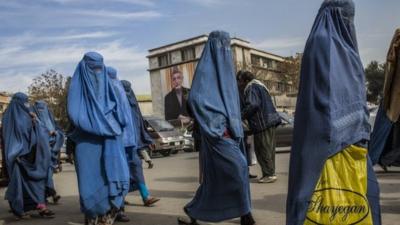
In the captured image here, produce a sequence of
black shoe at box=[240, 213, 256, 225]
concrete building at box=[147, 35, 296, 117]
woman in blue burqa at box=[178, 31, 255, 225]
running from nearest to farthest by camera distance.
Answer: woman in blue burqa at box=[178, 31, 255, 225], black shoe at box=[240, 213, 256, 225], concrete building at box=[147, 35, 296, 117]

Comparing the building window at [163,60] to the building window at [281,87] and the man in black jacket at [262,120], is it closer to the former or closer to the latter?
the building window at [281,87]

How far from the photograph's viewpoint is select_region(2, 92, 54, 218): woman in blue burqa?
735 centimetres

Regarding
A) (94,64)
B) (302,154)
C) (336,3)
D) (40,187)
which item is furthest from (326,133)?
(40,187)

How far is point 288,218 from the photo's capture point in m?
3.49

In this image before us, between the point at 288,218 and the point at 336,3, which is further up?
the point at 336,3

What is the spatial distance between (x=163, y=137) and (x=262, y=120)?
47.2 ft

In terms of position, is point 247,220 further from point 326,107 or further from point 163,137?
point 163,137

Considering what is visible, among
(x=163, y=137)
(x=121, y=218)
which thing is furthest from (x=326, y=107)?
(x=163, y=137)

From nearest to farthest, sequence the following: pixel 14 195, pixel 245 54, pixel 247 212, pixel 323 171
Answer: pixel 323 171, pixel 247 212, pixel 14 195, pixel 245 54

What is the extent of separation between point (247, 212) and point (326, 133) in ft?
6.69

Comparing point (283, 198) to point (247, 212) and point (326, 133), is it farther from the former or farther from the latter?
point (326, 133)

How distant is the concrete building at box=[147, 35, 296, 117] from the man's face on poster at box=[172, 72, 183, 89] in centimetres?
50

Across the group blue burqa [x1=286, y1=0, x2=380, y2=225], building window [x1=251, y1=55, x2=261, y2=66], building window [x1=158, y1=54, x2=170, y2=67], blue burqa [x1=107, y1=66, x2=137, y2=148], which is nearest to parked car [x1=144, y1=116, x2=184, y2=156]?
blue burqa [x1=107, y1=66, x2=137, y2=148]

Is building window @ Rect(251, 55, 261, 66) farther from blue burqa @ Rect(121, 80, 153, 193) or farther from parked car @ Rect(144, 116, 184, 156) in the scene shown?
blue burqa @ Rect(121, 80, 153, 193)
